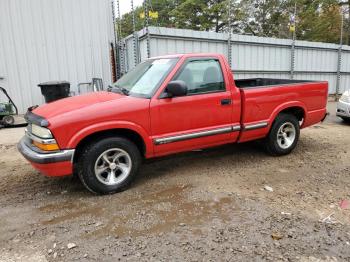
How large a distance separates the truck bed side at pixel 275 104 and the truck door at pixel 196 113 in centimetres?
29

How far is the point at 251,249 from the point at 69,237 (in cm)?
181

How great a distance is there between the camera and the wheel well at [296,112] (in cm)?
580

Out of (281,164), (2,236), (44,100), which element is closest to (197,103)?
(281,164)

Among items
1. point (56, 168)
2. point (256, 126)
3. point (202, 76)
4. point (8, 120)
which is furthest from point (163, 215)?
point (8, 120)

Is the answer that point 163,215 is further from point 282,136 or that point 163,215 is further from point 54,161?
point 282,136

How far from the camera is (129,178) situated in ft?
14.1

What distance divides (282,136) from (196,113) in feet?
6.71

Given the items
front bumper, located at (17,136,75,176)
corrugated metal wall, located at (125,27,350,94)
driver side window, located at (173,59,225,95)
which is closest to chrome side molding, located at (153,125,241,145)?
driver side window, located at (173,59,225,95)

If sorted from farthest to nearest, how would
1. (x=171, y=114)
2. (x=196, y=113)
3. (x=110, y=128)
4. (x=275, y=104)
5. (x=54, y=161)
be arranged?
1. (x=275, y=104)
2. (x=196, y=113)
3. (x=171, y=114)
4. (x=110, y=128)
5. (x=54, y=161)

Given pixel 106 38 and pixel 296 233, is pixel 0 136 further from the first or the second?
pixel 296 233

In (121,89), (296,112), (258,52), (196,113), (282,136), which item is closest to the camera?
(196,113)

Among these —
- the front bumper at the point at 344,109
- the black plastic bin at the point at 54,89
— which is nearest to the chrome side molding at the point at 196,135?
the front bumper at the point at 344,109

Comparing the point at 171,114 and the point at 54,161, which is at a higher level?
the point at 171,114

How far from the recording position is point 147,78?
15.4 feet
